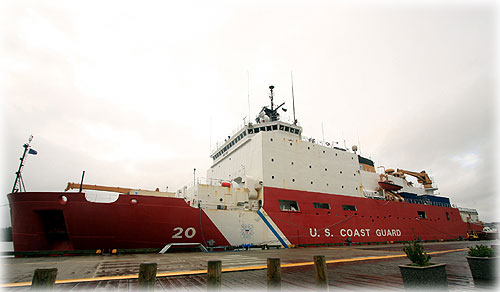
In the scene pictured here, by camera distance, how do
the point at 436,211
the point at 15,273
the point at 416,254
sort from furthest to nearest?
1. the point at 436,211
2. the point at 15,273
3. the point at 416,254

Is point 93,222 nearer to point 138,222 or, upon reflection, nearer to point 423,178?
point 138,222

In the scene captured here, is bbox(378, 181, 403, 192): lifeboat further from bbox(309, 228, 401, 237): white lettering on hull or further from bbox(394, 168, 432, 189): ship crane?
bbox(394, 168, 432, 189): ship crane

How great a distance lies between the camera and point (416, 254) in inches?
152

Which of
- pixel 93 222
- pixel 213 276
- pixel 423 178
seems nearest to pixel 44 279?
pixel 213 276

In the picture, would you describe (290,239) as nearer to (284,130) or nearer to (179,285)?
(284,130)

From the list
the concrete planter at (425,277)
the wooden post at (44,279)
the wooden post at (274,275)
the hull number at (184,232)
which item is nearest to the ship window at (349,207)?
the hull number at (184,232)

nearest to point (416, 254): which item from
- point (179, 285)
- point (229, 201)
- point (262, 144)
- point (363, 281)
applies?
point (363, 281)

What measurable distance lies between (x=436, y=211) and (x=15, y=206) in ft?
101

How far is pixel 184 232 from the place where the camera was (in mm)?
11648

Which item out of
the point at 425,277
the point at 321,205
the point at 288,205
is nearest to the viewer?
the point at 425,277

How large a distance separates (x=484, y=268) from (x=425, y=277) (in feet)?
7.08

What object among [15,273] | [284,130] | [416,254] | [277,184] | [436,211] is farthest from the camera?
[436,211]

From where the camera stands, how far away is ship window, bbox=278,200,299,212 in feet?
50.6

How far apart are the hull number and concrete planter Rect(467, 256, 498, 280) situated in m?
9.96
